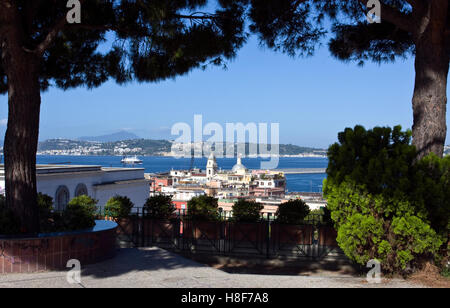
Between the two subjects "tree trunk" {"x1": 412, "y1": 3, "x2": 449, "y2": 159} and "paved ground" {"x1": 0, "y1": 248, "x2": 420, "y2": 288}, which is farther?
"tree trunk" {"x1": 412, "y1": 3, "x2": 449, "y2": 159}

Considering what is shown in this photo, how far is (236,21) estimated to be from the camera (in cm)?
711

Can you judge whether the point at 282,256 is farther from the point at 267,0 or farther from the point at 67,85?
the point at 67,85

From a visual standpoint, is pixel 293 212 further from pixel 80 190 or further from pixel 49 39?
pixel 80 190

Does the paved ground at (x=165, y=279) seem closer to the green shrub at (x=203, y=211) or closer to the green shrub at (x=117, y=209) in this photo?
the green shrub at (x=203, y=211)

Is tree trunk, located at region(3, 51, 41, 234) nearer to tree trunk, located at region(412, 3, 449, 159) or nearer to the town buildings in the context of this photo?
tree trunk, located at region(412, 3, 449, 159)

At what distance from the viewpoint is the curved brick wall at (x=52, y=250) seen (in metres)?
5.16

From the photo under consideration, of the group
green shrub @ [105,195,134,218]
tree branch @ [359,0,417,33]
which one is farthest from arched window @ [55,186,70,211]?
tree branch @ [359,0,417,33]

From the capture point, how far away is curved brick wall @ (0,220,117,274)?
5.16 m

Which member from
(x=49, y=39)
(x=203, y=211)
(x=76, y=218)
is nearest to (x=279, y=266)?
(x=203, y=211)

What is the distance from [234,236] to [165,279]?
8.92 ft

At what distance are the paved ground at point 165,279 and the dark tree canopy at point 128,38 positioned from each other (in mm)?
2956

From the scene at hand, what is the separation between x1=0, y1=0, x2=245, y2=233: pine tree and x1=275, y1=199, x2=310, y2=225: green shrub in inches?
106

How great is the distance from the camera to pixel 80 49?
8094 millimetres
